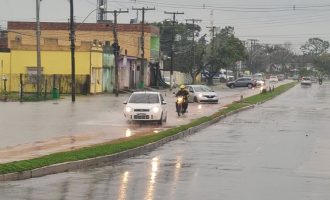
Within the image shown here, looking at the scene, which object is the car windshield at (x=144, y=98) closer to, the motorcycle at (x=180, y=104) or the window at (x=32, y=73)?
the motorcycle at (x=180, y=104)

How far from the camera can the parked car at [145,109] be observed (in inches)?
1199

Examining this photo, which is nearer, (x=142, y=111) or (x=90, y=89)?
(x=142, y=111)

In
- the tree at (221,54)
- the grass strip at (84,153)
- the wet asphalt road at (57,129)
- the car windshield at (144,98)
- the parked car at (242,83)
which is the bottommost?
the parked car at (242,83)

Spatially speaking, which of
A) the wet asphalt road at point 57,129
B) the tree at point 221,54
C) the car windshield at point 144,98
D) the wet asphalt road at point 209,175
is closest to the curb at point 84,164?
the wet asphalt road at point 209,175

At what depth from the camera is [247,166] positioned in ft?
54.2

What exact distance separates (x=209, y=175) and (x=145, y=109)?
1586cm

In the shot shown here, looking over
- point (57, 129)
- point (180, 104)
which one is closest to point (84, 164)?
point (57, 129)

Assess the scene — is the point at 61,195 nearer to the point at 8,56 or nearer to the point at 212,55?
the point at 8,56

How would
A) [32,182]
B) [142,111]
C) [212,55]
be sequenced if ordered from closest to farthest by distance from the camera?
[32,182], [142,111], [212,55]

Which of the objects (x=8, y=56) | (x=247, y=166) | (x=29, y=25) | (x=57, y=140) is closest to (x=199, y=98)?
(x=8, y=56)

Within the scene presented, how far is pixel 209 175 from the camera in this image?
48.5ft

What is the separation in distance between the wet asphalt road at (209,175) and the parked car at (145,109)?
5.53 meters

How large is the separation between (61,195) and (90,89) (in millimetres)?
53249

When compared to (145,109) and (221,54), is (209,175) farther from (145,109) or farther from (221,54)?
(221,54)
